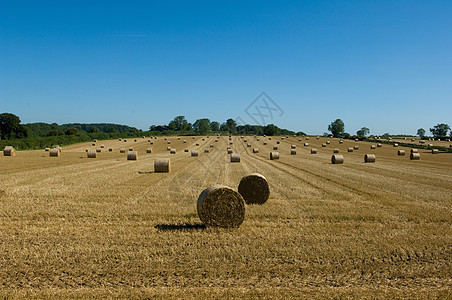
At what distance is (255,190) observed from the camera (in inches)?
550

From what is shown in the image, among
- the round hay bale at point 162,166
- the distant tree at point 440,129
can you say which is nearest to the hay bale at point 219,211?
the round hay bale at point 162,166

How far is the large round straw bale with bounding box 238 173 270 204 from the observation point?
1395 centimetres

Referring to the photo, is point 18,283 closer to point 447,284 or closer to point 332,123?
point 447,284

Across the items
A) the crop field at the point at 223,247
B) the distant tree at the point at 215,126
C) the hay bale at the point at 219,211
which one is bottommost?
the crop field at the point at 223,247

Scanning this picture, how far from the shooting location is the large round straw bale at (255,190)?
13947 mm

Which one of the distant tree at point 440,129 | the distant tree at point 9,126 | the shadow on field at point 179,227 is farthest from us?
the distant tree at point 440,129

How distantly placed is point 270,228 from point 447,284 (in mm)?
4545

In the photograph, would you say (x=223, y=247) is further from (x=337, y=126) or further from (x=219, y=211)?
(x=337, y=126)

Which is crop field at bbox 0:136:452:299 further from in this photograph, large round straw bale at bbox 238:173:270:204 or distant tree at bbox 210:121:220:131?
distant tree at bbox 210:121:220:131

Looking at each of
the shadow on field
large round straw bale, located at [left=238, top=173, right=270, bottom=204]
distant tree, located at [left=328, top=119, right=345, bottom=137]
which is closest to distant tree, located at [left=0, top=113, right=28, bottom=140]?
large round straw bale, located at [left=238, top=173, right=270, bottom=204]

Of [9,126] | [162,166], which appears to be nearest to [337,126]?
[9,126]

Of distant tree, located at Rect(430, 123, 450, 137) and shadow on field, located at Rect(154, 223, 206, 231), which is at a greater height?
distant tree, located at Rect(430, 123, 450, 137)

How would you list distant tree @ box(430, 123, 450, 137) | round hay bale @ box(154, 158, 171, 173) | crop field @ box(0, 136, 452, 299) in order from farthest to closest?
distant tree @ box(430, 123, 450, 137) → round hay bale @ box(154, 158, 171, 173) → crop field @ box(0, 136, 452, 299)

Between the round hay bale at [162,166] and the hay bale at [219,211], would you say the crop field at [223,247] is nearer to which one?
the hay bale at [219,211]
